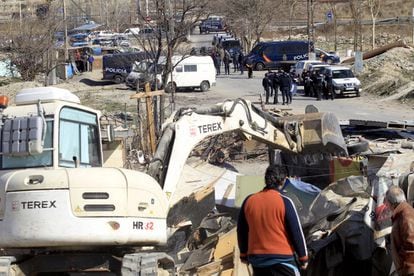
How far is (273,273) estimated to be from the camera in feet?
26.6

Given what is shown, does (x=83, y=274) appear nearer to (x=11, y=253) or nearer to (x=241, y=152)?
(x=11, y=253)

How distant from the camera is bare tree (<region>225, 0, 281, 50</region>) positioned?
70.9 metres

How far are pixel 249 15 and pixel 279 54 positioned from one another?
34.0 ft

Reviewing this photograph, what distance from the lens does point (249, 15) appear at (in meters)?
70.9

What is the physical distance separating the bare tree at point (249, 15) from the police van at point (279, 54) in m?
9.62

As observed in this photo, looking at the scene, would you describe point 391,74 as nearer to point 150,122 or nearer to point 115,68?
point 115,68

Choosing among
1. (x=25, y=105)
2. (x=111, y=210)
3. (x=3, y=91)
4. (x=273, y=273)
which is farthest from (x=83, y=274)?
(x=3, y=91)

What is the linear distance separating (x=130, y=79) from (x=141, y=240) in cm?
3867

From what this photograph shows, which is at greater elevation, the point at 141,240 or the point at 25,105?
the point at 25,105

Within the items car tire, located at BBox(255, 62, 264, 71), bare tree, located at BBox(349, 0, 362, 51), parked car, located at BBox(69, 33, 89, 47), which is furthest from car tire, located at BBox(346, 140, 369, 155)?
parked car, located at BBox(69, 33, 89, 47)

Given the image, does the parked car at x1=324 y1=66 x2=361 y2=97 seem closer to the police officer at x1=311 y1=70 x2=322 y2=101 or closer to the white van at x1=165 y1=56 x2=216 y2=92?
the police officer at x1=311 y1=70 x2=322 y2=101

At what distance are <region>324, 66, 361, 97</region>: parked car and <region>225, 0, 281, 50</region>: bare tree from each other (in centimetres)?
2757

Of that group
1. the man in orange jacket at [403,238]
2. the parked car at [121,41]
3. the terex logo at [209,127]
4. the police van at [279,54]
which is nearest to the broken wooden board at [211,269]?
the terex logo at [209,127]

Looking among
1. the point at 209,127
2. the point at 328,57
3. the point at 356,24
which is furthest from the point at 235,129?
the point at 356,24
